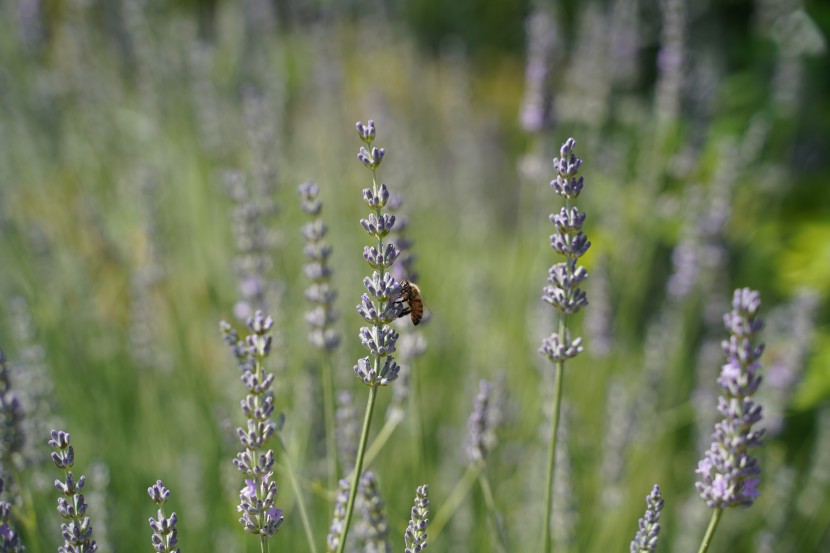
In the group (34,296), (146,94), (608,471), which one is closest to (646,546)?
(608,471)

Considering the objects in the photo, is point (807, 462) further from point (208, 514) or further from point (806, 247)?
point (208, 514)

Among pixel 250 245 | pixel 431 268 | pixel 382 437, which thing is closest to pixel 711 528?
pixel 382 437

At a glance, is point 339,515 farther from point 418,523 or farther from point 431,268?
point 431,268

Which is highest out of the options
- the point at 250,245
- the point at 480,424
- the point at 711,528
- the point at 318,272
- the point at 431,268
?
the point at 431,268

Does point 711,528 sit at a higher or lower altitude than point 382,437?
lower

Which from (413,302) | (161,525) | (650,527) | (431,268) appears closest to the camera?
(161,525)

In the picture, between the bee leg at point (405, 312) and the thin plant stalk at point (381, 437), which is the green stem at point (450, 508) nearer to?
the thin plant stalk at point (381, 437)

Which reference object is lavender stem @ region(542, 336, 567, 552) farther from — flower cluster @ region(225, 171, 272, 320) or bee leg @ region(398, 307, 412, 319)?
flower cluster @ region(225, 171, 272, 320)
